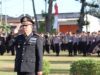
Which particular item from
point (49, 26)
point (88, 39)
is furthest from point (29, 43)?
point (49, 26)

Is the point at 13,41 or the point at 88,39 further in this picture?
the point at 88,39

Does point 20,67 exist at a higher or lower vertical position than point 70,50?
higher

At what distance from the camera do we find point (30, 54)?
9.62m

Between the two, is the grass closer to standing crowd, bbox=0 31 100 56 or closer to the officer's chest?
standing crowd, bbox=0 31 100 56

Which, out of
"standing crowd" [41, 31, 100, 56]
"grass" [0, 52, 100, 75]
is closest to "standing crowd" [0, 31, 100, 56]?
"standing crowd" [41, 31, 100, 56]

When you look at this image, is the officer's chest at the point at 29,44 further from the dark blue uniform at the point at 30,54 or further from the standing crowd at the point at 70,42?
the standing crowd at the point at 70,42

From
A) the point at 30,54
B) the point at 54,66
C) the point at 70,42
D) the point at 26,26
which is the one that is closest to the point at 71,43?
the point at 70,42

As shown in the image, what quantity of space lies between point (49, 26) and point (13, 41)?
41795mm

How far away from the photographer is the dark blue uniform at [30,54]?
957 cm

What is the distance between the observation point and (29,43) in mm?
9586

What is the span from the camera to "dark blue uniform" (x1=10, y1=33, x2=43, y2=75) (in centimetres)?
957

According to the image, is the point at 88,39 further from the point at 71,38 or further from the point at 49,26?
the point at 49,26

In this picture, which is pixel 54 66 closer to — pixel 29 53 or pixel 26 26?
pixel 29 53

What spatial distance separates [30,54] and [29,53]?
3 centimetres
